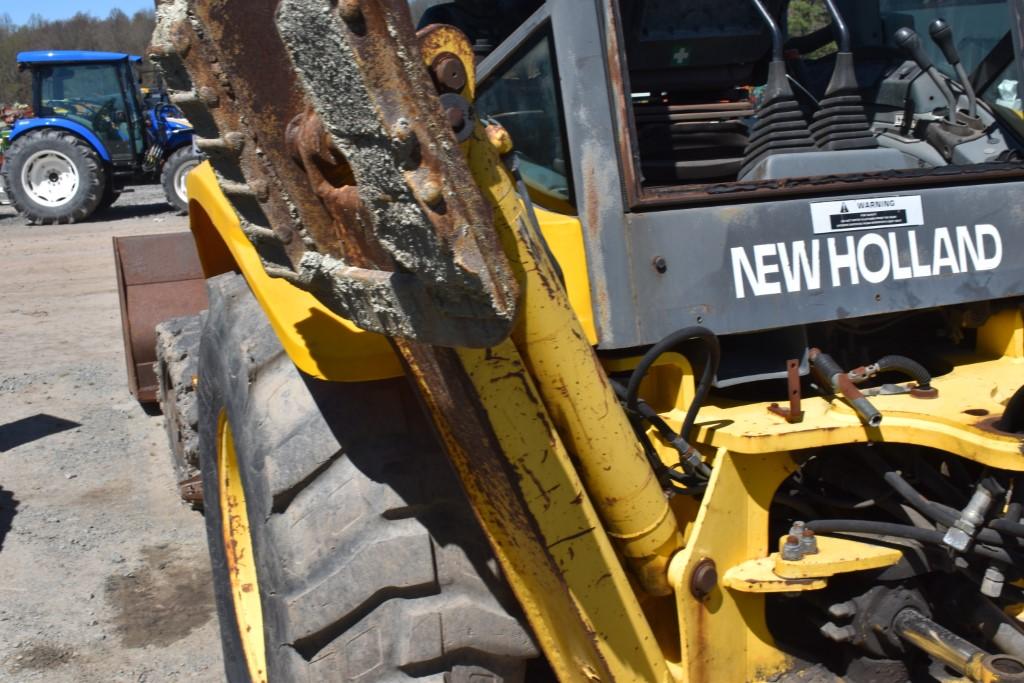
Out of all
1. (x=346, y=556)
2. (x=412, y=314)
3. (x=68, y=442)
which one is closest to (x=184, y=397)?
(x=68, y=442)

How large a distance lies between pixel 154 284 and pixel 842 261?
407 cm

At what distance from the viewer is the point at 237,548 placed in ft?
9.34

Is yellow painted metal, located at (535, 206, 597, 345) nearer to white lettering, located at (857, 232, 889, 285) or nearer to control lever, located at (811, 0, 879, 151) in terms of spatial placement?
white lettering, located at (857, 232, 889, 285)

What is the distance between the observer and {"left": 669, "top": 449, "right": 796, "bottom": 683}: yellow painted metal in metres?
2.18

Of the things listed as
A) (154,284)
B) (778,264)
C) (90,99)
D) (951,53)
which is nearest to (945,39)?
(951,53)

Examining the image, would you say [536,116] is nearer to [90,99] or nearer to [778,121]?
[778,121]

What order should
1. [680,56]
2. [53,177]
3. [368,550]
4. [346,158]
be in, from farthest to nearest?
[53,177], [680,56], [368,550], [346,158]

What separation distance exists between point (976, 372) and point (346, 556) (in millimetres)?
1519

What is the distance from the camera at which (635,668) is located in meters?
2.11

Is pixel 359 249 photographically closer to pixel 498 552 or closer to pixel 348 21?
pixel 348 21

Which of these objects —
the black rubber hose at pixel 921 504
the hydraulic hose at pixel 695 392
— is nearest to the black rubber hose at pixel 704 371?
the hydraulic hose at pixel 695 392

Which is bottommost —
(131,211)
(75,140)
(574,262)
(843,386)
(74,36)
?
(843,386)

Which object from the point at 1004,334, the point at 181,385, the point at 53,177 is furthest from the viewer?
the point at 53,177

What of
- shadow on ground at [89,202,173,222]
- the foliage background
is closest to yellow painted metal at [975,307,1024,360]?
shadow on ground at [89,202,173,222]
